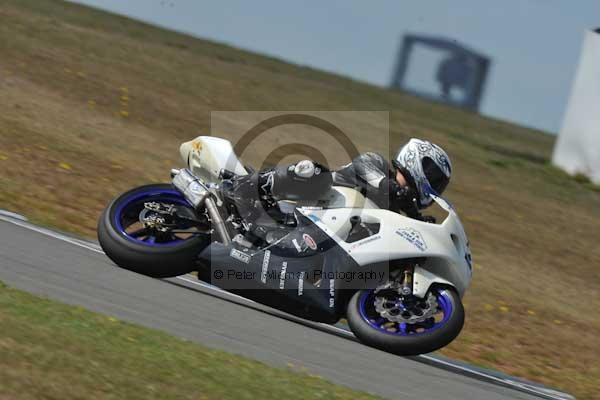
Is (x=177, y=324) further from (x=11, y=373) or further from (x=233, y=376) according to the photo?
(x=11, y=373)

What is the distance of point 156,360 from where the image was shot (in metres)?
5.43

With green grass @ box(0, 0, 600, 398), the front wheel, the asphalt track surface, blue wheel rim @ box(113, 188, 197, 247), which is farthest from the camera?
green grass @ box(0, 0, 600, 398)

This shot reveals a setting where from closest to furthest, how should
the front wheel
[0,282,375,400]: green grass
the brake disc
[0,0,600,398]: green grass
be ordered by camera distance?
[0,282,375,400]: green grass, the front wheel, the brake disc, [0,0,600,398]: green grass

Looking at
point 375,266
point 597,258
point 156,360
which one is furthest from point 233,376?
point 597,258

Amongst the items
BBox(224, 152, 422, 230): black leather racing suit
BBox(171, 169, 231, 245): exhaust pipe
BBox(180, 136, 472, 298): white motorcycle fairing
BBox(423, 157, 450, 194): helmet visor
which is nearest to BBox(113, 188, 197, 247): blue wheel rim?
BBox(171, 169, 231, 245): exhaust pipe

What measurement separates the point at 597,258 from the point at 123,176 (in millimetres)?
8360

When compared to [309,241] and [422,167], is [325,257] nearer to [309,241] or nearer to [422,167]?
[309,241]

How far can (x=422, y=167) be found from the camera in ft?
25.5

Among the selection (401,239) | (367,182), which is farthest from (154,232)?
(401,239)

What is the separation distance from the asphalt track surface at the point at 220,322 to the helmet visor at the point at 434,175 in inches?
50.9

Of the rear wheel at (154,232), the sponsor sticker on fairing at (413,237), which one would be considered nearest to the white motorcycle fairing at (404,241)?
the sponsor sticker on fairing at (413,237)

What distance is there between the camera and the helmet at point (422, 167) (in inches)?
306

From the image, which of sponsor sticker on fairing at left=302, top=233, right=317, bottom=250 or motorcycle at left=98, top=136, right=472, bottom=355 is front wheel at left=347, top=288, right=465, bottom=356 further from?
sponsor sticker on fairing at left=302, top=233, right=317, bottom=250

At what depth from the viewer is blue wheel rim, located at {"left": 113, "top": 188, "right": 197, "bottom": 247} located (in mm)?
7871
